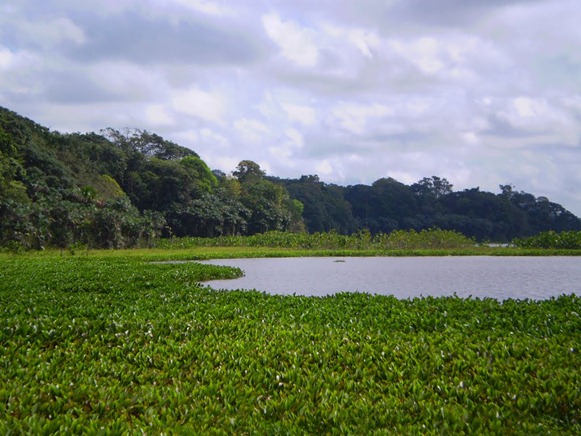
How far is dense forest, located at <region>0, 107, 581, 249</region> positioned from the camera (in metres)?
29.1

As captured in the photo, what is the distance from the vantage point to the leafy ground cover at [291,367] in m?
4.04

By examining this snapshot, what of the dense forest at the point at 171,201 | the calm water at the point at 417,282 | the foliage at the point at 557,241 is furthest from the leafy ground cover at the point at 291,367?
the foliage at the point at 557,241

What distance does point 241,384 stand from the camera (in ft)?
15.9

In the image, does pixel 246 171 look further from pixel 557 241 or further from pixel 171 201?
pixel 557 241

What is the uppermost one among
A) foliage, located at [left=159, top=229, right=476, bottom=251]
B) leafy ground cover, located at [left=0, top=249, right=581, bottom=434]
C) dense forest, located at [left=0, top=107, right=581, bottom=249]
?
dense forest, located at [left=0, top=107, right=581, bottom=249]

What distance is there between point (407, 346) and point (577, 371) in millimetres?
1693

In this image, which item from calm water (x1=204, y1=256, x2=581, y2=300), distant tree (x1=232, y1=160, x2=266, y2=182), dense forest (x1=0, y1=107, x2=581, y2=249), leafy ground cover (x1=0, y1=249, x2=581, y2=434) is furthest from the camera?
distant tree (x1=232, y1=160, x2=266, y2=182)

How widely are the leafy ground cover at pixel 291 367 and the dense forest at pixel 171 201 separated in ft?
74.1

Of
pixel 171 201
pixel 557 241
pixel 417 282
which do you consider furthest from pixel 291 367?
pixel 171 201

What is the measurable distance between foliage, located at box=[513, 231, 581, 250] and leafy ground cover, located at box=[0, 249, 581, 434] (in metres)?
24.3

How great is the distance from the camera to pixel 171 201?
43188 mm

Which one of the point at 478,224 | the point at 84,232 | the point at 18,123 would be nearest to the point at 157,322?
the point at 84,232

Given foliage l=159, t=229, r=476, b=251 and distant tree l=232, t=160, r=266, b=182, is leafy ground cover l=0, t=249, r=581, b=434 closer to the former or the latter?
foliage l=159, t=229, r=476, b=251

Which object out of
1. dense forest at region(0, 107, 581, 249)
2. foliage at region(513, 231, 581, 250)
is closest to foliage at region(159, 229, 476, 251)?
foliage at region(513, 231, 581, 250)
